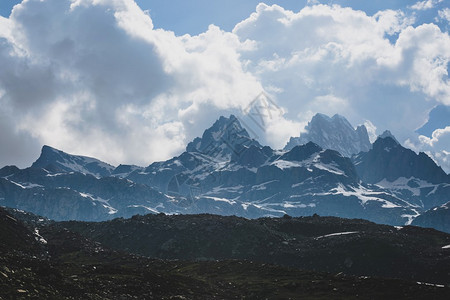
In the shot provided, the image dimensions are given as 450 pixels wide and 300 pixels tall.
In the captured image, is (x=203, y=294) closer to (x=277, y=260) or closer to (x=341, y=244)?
(x=277, y=260)

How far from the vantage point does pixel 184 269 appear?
11538cm

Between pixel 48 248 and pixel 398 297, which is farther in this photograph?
pixel 48 248

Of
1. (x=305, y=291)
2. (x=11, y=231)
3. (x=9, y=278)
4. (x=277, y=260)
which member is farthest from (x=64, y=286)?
(x=277, y=260)

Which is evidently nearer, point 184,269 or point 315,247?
point 184,269

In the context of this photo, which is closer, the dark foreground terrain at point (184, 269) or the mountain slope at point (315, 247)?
the dark foreground terrain at point (184, 269)

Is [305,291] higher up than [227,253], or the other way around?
[227,253]

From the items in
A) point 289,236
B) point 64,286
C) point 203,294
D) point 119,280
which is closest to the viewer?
point 64,286

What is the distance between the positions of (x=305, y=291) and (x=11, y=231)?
277ft

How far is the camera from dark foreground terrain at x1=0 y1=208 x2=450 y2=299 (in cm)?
5936

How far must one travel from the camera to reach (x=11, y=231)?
124562 millimetres

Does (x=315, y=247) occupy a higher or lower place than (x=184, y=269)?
higher

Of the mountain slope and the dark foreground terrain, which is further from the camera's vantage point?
the mountain slope

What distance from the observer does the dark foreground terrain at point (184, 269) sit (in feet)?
195

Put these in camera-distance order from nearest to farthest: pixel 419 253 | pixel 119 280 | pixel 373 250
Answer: pixel 119 280, pixel 419 253, pixel 373 250
